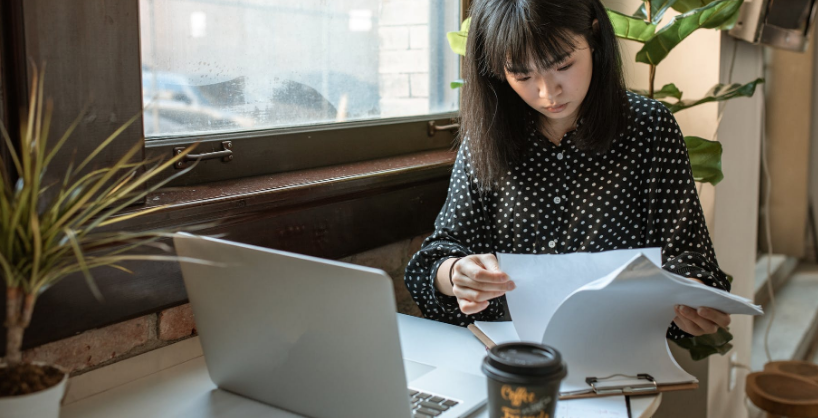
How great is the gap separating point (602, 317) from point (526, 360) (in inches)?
11.6

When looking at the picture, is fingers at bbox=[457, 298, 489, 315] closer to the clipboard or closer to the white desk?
the white desk

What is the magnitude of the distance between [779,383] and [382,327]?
189 cm

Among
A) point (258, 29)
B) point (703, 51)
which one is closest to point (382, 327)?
point (258, 29)

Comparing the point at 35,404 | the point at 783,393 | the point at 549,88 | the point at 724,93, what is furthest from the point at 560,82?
the point at 783,393

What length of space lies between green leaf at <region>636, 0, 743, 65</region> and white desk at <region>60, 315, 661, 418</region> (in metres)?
0.80

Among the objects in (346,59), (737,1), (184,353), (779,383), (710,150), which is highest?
(737,1)

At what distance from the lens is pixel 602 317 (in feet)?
3.39

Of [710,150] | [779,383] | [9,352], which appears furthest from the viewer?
[779,383]

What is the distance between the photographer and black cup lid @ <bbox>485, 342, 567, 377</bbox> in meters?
0.76

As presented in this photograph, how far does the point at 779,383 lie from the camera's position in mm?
2238

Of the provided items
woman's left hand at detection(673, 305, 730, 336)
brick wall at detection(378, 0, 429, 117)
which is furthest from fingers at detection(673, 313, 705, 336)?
brick wall at detection(378, 0, 429, 117)

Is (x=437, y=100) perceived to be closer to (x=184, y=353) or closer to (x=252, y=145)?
(x=252, y=145)

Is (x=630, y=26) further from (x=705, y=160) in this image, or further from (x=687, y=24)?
(x=705, y=160)

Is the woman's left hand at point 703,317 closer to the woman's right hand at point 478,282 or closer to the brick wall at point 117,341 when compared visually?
the woman's right hand at point 478,282
